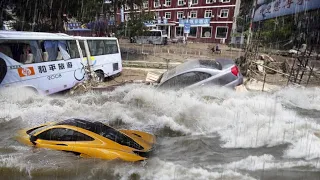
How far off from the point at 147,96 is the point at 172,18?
1408 inches

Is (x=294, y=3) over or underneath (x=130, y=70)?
over

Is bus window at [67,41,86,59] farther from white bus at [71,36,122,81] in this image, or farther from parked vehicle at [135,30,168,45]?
parked vehicle at [135,30,168,45]

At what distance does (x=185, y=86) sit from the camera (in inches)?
310

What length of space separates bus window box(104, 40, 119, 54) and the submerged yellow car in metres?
7.49

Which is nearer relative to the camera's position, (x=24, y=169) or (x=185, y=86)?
(x=24, y=169)

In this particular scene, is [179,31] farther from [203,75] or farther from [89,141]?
[89,141]

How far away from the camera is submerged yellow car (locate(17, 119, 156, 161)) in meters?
5.14

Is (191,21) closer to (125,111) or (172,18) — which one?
(172,18)

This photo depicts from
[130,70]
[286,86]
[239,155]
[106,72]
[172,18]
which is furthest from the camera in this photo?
[172,18]

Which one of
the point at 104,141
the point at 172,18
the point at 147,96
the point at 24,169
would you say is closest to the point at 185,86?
the point at 147,96

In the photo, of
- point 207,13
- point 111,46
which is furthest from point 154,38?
point 111,46

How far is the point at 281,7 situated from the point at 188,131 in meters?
7.48

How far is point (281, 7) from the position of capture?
440 inches

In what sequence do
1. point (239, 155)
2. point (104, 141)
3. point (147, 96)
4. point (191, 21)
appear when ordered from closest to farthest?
1. point (104, 141)
2. point (239, 155)
3. point (147, 96)
4. point (191, 21)
